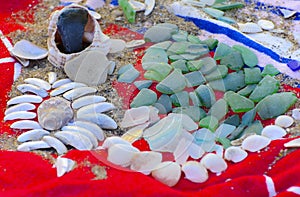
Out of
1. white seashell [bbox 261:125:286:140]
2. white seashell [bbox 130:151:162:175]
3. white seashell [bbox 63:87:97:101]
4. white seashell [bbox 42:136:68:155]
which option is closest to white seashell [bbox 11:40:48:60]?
white seashell [bbox 63:87:97:101]

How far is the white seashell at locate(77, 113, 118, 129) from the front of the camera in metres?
0.88

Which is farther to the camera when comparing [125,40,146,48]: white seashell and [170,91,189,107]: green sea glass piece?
[125,40,146,48]: white seashell

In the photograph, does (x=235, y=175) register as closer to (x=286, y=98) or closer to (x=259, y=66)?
(x=286, y=98)

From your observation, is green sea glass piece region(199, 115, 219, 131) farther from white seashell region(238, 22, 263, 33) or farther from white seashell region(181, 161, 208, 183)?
white seashell region(238, 22, 263, 33)

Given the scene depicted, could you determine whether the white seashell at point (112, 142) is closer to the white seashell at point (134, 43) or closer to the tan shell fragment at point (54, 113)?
the tan shell fragment at point (54, 113)

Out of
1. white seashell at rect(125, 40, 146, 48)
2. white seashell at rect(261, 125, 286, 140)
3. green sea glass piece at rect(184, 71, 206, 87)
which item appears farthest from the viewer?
white seashell at rect(125, 40, 146, 48)

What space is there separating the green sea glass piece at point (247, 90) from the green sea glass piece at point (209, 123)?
88 millimetres

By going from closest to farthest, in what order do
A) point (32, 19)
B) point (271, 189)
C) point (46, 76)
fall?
point (271, 189)
point (46, 76)
point (32, 19)

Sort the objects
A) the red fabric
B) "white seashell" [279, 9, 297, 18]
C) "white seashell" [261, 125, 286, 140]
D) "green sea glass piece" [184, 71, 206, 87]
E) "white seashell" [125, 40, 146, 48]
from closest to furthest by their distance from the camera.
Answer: the red fabric, "white seashell" [261, 125, 286, 140], "green sea glass piece" [184, 71, 206, 87], "white seashell" [125, 40, 146, 48], "white seashell" [279, 9, 297, 18]

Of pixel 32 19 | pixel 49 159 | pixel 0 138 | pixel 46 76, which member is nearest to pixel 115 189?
pixel 49 159

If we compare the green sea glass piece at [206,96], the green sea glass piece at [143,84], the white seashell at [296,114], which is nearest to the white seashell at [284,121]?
the white seashell at [296,114]

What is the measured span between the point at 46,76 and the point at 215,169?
15.1 inches

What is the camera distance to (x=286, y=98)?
2.98ft

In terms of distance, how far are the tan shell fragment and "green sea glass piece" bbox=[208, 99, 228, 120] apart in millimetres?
235
